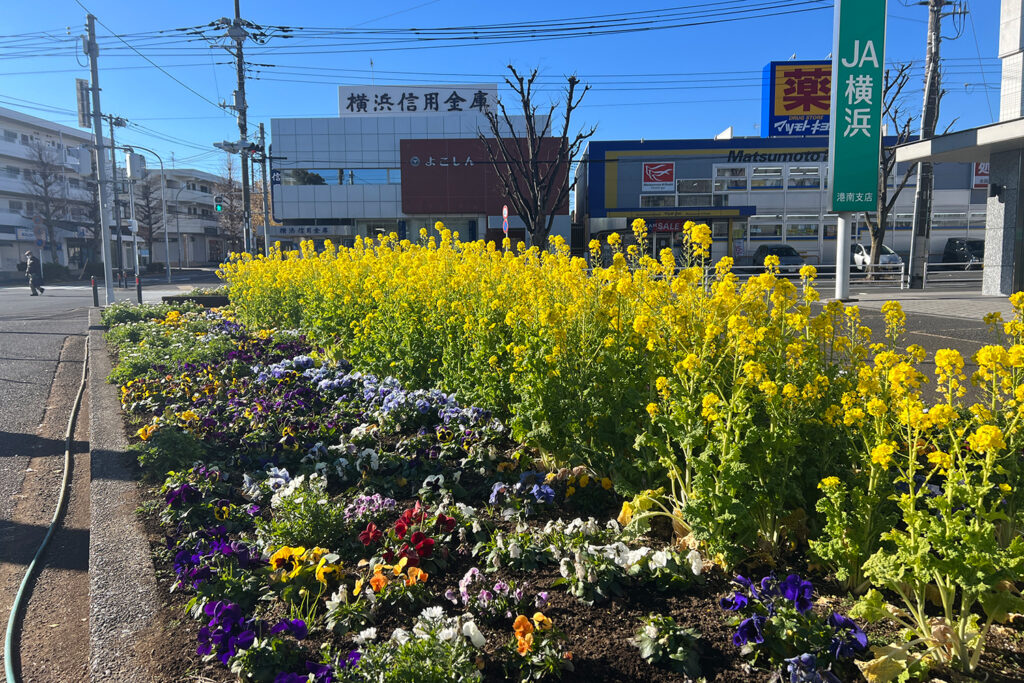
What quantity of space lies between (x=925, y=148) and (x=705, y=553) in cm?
1575

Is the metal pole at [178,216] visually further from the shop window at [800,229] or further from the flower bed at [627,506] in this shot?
the flower bed at [627,506]

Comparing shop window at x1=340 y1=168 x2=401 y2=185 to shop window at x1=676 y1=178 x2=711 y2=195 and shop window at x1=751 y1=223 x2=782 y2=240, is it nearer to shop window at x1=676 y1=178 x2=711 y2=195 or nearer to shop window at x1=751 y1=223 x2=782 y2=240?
shop window at x1=676 y1=178 x2=711 y2=195

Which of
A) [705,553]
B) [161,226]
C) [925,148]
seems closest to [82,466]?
[705,553]

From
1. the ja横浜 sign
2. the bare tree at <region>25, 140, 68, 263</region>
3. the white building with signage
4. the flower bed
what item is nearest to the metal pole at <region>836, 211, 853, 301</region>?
Result: the ja横浜 sign

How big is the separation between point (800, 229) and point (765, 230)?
202 cm

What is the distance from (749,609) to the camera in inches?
92.1

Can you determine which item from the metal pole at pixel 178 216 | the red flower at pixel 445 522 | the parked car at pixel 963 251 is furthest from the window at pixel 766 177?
the metal pole at pixel 178 216

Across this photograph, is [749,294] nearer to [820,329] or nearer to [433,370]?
[820,329]

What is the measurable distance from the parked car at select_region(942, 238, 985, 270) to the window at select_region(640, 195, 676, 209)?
15.0 meters

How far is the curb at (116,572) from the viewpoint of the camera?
8.18 feet

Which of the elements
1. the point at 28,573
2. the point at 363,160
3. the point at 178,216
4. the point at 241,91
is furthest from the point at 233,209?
the point at 28,573

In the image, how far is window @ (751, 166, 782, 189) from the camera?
126 ft

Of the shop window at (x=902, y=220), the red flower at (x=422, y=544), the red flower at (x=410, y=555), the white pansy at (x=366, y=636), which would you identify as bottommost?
the white pansy at (x=366, y=636)

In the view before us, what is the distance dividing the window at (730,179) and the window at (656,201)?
2691 millimetres
